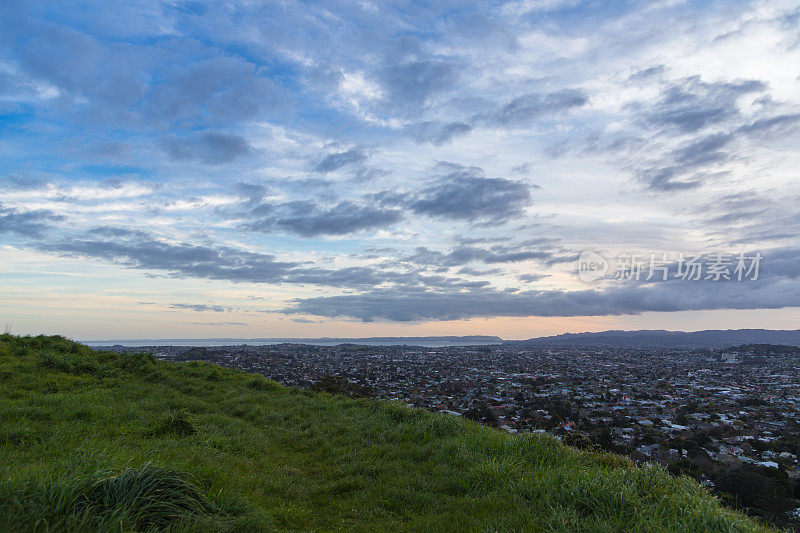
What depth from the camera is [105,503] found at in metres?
3.98

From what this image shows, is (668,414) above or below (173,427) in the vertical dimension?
below

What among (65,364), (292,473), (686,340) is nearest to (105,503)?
(292,473)

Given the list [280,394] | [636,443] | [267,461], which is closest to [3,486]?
[267,461]

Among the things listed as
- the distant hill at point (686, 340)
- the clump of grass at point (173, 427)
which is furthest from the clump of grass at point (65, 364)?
the distant hill at point (686, 340)

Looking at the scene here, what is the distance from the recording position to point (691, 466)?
35.4ft

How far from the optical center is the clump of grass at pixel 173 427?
8.66m

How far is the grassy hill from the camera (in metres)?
4.22

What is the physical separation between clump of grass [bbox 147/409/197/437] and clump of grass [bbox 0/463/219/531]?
4647mm

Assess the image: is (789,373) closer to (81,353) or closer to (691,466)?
(691,466)

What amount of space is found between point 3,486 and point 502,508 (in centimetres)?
606

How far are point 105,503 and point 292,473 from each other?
13.9 feet

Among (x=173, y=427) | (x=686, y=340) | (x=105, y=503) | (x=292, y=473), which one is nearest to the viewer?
(x=105, y=503)

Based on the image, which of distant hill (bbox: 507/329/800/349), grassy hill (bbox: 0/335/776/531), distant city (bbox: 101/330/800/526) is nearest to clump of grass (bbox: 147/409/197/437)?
grassy hill (bbox: 0/335/776/531)

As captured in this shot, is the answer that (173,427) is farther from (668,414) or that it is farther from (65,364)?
(668,414)
